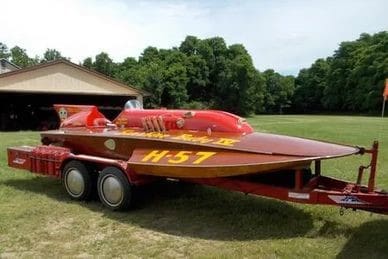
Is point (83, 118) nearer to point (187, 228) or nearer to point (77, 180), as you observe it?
point (77, 180)

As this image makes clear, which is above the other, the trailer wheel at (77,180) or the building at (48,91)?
the building at (48,91)

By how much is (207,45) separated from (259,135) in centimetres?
6551

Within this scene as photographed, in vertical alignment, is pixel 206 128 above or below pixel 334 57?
Result: below

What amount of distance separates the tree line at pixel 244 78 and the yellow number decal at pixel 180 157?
138 feet

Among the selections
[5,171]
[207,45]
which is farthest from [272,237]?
[207,45]

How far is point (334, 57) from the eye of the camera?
267 feet

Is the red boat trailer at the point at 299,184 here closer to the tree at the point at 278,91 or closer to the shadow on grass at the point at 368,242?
the shadow on grass at the point at 368,242

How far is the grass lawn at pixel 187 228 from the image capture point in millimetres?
5195

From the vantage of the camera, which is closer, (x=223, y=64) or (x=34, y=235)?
(x=34, y=235)

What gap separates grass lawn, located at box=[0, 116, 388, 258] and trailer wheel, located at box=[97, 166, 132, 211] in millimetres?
151

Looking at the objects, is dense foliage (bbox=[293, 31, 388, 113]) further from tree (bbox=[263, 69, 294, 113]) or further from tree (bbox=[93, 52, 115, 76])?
tree (bbox=[93, 52, 115, 76])

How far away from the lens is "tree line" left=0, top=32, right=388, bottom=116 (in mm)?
54781

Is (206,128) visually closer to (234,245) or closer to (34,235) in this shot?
(234,245)

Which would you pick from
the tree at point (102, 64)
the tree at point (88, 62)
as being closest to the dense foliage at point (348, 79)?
the tree at point (102, 64)
